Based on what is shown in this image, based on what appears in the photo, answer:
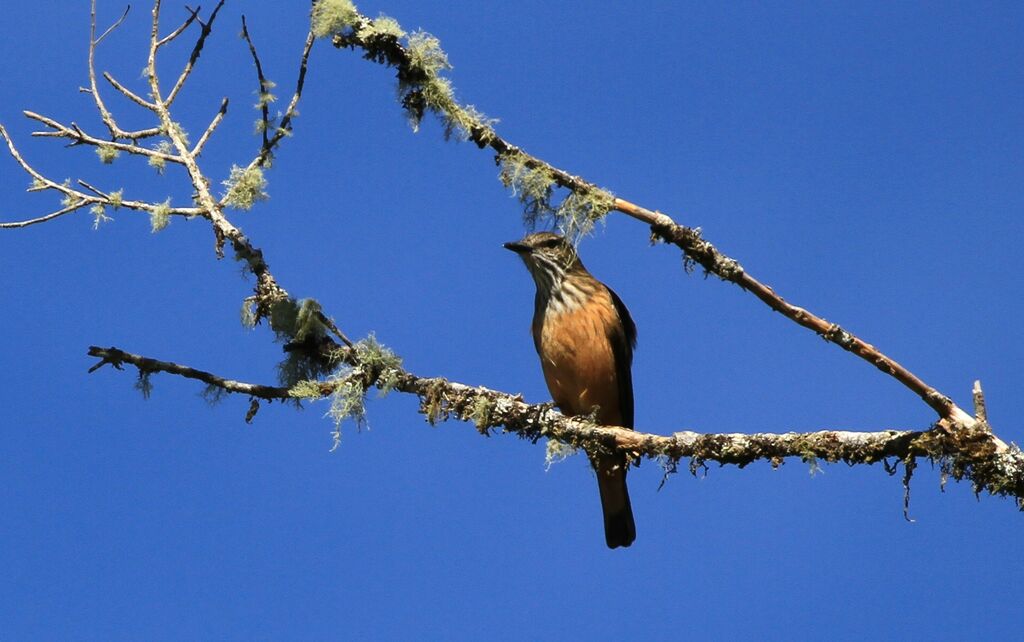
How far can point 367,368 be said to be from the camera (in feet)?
17.7

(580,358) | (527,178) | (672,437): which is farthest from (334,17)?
(580,358)

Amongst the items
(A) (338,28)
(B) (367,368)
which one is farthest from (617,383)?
(A) (338,28)

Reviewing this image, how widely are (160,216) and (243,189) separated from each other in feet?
1.35

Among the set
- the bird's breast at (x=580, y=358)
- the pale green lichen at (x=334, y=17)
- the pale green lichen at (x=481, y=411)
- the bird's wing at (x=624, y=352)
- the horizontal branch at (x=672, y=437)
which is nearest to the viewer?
the horizontal branch at (x=672, y=437)

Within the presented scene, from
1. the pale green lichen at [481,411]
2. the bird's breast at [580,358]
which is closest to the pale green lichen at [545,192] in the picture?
the pale green lichen at [481,411]

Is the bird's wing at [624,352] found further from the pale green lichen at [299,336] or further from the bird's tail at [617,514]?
the pale green lichen at [299,336]

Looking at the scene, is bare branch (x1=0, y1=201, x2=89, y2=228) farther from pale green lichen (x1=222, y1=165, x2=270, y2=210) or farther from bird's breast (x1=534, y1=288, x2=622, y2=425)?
bird's breast (x1=534, y1=288, x2=622, y2=425)

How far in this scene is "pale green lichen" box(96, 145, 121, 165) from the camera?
225 inches

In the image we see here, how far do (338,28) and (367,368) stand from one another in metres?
1.54

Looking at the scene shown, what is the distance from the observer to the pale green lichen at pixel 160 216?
5.54 metres

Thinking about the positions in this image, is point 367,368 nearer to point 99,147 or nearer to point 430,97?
Result: point 430,97

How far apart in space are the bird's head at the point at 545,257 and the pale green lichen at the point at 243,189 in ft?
7.35

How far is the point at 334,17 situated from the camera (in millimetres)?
5297

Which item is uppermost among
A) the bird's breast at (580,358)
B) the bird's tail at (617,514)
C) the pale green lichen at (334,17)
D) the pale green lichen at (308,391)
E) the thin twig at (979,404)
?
the pale green lichen at (334,17)
